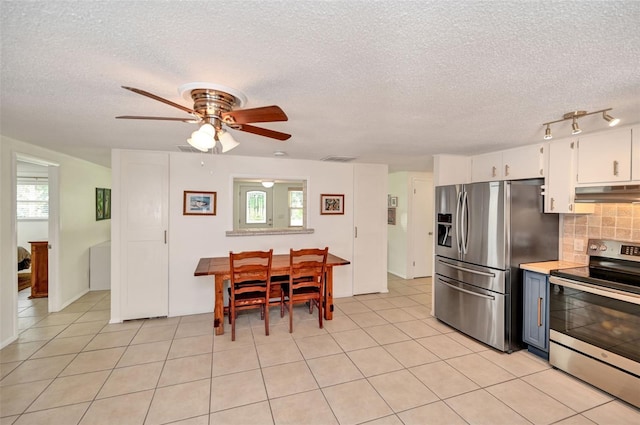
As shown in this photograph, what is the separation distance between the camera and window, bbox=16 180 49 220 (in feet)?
18.1

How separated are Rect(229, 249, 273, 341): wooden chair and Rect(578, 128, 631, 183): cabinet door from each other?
10.7 feet

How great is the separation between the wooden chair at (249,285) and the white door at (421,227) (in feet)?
11.4

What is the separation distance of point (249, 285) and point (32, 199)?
547 centimetres

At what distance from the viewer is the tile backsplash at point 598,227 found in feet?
8.54

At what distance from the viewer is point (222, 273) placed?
3.20 metres

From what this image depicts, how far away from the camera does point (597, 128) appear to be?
2465 mm

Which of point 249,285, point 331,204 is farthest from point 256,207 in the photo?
point 249,285

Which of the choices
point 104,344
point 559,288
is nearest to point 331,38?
point 559,288

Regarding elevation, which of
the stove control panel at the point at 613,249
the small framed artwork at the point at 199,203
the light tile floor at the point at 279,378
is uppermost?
the small framed artwork at the point at 199,203

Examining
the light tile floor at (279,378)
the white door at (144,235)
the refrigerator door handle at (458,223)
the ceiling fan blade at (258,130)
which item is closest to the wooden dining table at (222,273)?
the light tile floor at (279,378)

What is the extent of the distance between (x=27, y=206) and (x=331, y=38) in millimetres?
7361

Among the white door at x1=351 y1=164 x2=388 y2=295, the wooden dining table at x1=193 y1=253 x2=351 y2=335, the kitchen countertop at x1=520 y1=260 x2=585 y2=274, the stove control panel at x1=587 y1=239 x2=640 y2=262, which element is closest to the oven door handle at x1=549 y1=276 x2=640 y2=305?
the kitchen countertop at x1=520 y1=260 x2=585 y2=274

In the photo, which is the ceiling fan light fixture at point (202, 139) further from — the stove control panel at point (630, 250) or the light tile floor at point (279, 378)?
the stove control panel at point (630, 250)

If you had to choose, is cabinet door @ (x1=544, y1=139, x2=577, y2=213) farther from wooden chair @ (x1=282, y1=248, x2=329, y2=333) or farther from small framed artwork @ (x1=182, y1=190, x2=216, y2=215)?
small framed artwork @ (x1=182, y1=190, x2=216, y2=215)
